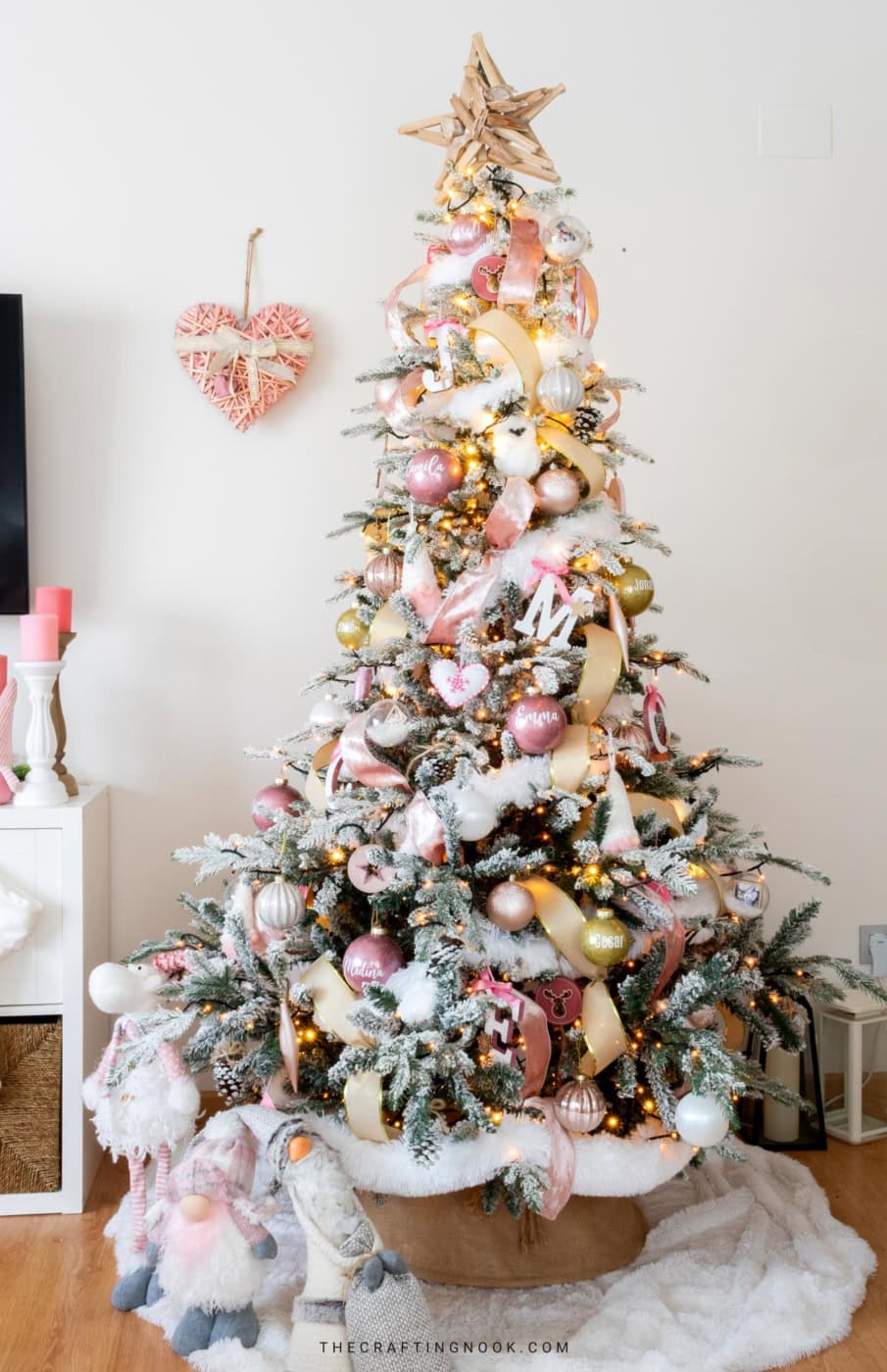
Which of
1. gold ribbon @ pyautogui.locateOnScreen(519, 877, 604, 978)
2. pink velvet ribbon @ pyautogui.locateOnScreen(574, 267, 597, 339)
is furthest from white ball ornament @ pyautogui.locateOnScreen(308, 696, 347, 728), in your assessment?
pink velvet ribbon @ pyautogui.locateOnScreen(574, 267, 597, 339)

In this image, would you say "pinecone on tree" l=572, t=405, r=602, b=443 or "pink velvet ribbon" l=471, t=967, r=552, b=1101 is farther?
"pinecone on tree" l=572, t=405, r=602, b=443

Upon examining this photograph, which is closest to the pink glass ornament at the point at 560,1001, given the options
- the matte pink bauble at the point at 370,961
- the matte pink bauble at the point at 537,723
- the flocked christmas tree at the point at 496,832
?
the flocked christmas tree at the point at 496,832

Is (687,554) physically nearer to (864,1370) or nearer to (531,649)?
(531,649)

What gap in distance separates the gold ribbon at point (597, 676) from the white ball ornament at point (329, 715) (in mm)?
412

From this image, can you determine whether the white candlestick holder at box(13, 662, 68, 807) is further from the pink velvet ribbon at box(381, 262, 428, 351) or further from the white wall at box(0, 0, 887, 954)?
the pink velvet ribbon at box(381, 262, 428, 351)

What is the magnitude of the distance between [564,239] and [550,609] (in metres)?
0.63

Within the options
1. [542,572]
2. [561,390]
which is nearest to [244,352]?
[561,390]

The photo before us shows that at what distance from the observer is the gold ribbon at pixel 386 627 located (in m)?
1.96

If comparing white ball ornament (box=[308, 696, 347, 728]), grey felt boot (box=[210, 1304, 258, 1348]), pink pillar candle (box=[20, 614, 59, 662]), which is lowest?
grey felt boot (box=[210, 1304, 258, 1348])

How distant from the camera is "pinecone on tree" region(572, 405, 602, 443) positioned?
2.02 m

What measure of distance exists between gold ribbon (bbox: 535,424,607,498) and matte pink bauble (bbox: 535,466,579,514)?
3cm

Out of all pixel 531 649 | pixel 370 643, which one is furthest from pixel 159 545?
pixel 531 649

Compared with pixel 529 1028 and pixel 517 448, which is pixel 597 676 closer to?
pixel 517 448

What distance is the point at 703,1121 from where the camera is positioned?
166cm
